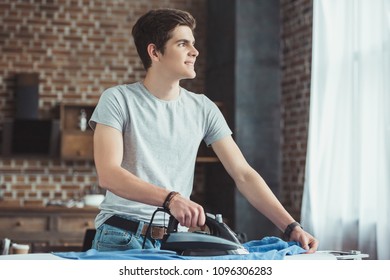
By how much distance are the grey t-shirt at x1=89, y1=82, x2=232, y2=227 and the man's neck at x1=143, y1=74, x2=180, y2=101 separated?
1cm

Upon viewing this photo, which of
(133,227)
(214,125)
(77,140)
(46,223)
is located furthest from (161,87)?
(77,140)

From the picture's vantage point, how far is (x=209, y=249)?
5.37ft

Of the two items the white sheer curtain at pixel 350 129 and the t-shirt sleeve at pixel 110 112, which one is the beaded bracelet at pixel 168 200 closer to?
the t-shirt sleeve at pixel 110 112

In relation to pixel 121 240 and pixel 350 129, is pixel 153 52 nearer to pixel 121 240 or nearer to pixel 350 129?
pixel 121 240

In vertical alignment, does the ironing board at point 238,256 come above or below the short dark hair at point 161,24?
below

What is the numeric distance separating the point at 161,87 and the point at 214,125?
0.71 ft

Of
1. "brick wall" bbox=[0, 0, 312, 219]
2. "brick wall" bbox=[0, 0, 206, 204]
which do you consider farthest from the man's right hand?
"brick wall" bbox=[0, 0, 206, 204]

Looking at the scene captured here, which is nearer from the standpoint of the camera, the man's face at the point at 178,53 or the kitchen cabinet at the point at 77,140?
the man's face at the point at 178,53

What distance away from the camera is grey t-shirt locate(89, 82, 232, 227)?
195cm

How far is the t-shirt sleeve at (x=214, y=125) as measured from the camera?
83.2 inches

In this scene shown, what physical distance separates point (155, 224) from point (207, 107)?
15.5 inches

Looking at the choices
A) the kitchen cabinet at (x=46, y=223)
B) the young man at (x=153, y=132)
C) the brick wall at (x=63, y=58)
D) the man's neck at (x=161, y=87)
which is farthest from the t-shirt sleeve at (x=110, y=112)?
the brick wall at (x=63, y=58)

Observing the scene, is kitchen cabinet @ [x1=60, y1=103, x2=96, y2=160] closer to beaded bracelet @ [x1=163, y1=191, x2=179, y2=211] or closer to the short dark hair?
the short dark hair

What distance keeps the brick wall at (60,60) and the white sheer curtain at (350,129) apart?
2.03 m
